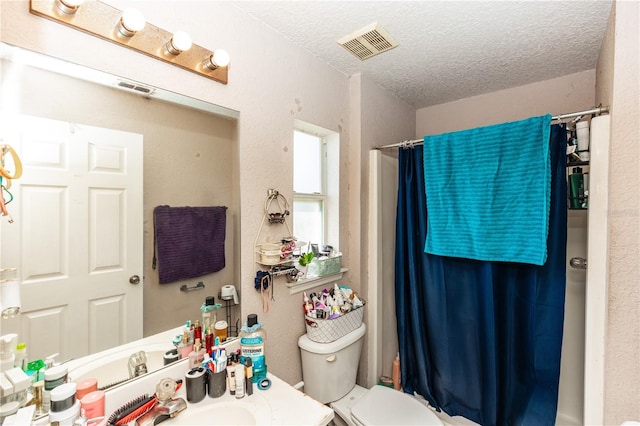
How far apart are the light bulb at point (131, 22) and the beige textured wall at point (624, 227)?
177cm

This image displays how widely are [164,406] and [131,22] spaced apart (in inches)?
47.9

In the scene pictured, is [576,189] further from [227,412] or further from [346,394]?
[227,412]

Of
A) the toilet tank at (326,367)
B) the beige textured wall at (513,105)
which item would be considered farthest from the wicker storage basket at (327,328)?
the beige textured wall at (513,105)

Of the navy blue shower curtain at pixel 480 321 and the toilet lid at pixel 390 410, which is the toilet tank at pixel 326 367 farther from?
the navy blue shower curtain at pixel 480 321

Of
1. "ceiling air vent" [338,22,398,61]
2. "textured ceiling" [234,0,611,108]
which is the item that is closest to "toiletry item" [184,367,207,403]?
"textured ceiling" [234,0,611,108]

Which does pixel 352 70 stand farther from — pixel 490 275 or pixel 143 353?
pixel 143 353

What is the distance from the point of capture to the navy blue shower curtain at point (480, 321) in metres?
1.39

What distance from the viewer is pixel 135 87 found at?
0.95 metres

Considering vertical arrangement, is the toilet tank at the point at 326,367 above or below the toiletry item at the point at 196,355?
below

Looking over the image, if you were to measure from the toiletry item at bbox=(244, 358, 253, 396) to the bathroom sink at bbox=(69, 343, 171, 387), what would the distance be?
1.07ft

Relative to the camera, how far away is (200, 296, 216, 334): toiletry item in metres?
1.16

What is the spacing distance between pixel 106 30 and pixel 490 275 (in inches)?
78.6

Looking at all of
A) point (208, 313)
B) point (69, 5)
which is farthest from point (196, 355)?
point (69, 5)

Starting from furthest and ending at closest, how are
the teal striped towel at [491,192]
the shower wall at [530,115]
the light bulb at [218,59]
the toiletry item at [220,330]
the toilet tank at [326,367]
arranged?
the shower wall at [530,115] → the toilet tank at [326,367] → the teal striped towel at [491,192] → the toiletry item at [220,330] → the light bulb at [218,59]
